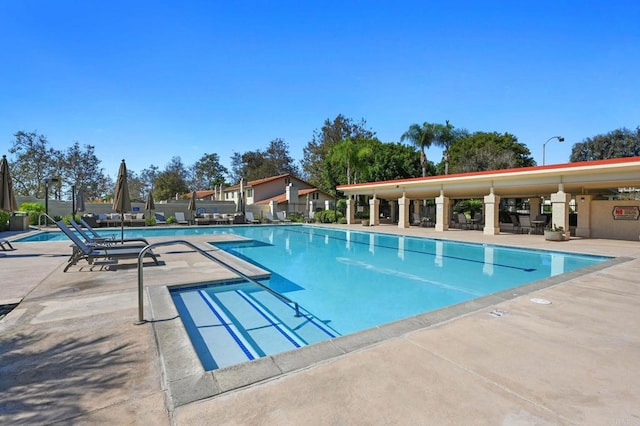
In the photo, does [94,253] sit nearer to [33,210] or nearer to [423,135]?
[33,210]

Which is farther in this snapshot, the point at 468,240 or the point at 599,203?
the point at 599,203

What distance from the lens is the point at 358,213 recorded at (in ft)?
106

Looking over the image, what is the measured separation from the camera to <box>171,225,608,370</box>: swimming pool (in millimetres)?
4895

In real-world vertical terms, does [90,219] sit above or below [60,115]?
below

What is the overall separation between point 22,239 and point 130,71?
9.14m

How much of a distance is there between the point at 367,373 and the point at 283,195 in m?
34.9

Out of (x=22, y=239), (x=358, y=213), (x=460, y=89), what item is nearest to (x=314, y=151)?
(x=358, y=213)

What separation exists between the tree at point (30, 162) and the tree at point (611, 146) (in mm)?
70699

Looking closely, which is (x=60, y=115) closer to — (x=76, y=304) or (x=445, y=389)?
(x=76, y=304)

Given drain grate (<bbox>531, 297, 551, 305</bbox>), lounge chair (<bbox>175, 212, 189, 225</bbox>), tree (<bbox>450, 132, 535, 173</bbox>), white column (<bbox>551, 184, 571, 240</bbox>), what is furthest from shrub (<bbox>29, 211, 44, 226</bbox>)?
tree (<bbox>450, 132, 535, 173</bbox>)

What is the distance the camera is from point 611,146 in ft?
146

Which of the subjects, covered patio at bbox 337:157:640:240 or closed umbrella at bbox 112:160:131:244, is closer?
closed umbrella at bbox 112:160:131:244

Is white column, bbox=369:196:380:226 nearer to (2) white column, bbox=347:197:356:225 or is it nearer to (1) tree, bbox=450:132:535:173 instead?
(2) white column, bbox=347:197:356:225

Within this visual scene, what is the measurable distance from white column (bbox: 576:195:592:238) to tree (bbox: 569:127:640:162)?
36.3 metres
